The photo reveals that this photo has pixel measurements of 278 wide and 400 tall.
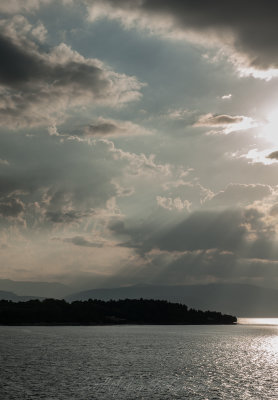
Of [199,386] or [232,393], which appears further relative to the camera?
[199,386]

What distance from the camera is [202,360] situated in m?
126

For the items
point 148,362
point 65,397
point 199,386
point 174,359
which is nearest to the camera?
point 65,397

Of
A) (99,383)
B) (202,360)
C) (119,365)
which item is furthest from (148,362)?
(99,383)

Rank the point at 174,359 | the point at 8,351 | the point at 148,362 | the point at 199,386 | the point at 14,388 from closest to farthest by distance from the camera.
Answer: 1. the point at 14,388
2. the point at 199,386
3. the point at 148,362
4. the point at 174,359
5. the point at 8,351

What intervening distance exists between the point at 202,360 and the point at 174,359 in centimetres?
776

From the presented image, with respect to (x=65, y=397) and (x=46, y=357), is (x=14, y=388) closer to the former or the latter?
(x=65, y=397)

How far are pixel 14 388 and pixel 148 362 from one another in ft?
160

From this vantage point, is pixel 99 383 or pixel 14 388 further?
pixel 99 383

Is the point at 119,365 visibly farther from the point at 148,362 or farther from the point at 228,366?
the point at 228,366

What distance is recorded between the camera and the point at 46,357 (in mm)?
122625

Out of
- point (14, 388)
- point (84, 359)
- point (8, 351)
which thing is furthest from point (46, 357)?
point (14, 388)

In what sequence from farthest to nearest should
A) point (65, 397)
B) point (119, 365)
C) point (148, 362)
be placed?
point (148, 362), point (119, 365), point (65, 397)

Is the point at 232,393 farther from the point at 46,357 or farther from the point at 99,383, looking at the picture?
the point at 46,357

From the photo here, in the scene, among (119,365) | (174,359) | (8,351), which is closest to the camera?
(119,365)
